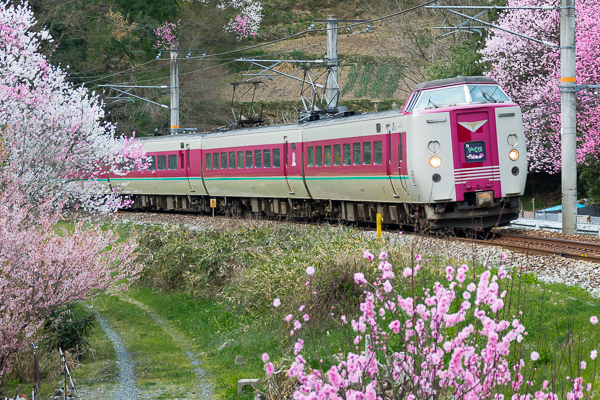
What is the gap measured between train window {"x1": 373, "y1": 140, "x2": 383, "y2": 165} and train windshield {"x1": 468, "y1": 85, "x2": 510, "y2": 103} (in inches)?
94.3

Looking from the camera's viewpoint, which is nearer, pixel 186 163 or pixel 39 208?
pixel 39 208

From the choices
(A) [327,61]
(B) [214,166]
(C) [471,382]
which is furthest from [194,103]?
(C) [471,382]

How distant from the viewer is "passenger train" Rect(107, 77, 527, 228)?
16031 millimetres

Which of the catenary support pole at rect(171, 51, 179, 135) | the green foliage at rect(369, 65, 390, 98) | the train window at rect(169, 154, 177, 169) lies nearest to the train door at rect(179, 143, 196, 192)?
the train window at rect(169, 154, 177, 169)

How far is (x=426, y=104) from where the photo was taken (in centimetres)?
1647

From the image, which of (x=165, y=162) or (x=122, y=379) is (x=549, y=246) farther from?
(x=165, y=162)

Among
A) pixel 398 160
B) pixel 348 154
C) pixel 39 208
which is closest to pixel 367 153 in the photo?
pixel 348 154

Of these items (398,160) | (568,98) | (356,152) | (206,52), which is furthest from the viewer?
(206,52)

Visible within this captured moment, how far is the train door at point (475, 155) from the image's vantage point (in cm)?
1605

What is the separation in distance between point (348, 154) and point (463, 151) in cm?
387

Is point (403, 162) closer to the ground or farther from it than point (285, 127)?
closer to the ground

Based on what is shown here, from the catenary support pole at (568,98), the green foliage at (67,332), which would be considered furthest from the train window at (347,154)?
the green foliage at (67,332)

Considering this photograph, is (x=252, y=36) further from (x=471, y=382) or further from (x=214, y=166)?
(x=471, y=382)

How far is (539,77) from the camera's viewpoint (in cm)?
2842
